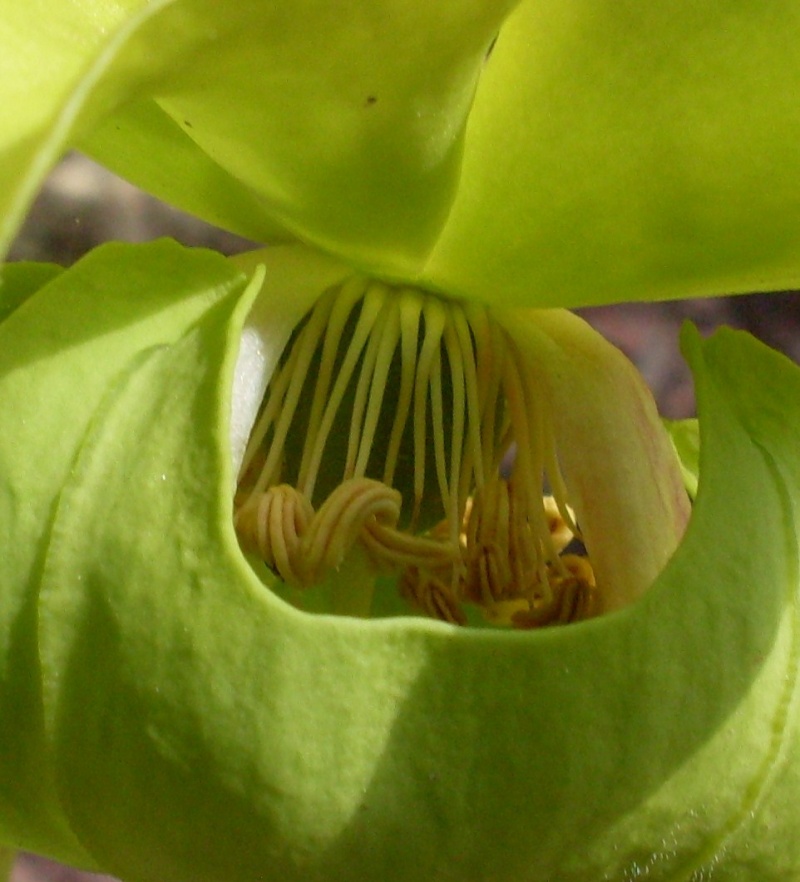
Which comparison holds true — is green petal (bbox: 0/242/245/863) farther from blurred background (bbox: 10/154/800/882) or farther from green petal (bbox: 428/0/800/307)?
blurred background (bbox: 10/154/800/882)

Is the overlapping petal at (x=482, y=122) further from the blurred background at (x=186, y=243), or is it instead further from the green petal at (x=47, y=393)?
the blurred background at (x=186, y=243)

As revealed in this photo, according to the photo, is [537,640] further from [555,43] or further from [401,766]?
[555,43]

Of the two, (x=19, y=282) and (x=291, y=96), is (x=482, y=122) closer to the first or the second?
(x=291, y=96)

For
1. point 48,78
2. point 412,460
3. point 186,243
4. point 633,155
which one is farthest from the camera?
point 186,243

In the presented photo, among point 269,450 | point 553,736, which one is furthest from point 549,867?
point 269,450

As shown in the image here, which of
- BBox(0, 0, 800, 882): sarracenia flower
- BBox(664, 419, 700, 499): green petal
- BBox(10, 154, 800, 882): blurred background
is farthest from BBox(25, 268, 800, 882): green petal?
BBox(10, 154, 800, 882): blurred background

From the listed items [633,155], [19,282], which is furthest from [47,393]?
[633,155]
